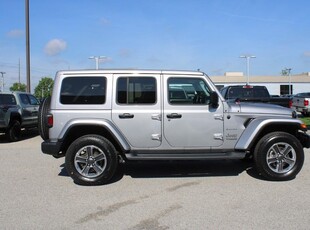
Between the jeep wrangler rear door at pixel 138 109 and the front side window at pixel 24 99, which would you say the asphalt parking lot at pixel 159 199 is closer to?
the jeep wrangler rear door at pixel 138 109

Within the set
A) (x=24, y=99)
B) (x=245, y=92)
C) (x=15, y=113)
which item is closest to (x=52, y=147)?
(x=15, y=113)

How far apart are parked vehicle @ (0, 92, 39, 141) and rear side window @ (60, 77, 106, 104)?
21.3 ft

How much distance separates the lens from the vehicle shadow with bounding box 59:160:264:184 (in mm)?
7041

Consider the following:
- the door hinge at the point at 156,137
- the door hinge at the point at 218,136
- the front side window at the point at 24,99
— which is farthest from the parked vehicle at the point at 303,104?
the door hinge at the point at 156,137

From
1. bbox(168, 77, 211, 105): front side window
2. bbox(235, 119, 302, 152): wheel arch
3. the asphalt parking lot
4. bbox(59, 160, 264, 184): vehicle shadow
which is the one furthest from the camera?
bbox(59, 160, 264, 184): vehicle shadow

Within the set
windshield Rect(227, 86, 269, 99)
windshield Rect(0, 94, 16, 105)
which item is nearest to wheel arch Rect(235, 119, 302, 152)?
windshield Rect(227, 86, 269, 99)

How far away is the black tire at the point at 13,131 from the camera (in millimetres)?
12320

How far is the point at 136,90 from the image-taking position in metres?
6.50

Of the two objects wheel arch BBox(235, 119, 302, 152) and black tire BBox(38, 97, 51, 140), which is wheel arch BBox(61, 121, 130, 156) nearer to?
black tire BBox(38, 97, 51, 140)

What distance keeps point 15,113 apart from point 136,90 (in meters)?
7.60

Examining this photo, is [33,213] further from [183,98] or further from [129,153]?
[183,98]

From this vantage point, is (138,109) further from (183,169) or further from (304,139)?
(304,139)

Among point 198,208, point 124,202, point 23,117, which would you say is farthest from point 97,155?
point 23,117

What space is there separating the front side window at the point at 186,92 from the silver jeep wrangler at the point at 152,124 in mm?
17
